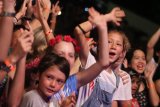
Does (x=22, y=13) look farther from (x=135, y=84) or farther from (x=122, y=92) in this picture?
(x=135, y=84)

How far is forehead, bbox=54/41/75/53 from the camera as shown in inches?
123

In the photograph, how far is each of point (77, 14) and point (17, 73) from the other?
4143 mm

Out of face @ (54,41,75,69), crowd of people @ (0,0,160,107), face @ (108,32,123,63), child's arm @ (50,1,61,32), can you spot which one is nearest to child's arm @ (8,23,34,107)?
crowd of people @ (0,0,160,107)

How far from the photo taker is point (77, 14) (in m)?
6.51

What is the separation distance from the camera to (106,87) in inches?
130

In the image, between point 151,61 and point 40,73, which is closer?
point 40,73

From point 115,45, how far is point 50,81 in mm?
995

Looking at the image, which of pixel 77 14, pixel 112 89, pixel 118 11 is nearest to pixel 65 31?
pixel 77 14

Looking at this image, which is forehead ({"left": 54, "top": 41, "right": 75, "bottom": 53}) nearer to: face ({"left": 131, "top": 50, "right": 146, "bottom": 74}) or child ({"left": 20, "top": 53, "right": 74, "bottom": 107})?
child ({"left": 20, "top": 53, "right": 74, "bottom": 107})

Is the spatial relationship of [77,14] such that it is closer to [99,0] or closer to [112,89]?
[99,0]

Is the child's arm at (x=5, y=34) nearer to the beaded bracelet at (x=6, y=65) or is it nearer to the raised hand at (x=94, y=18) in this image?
the beaded bracelet at (x=6, y=65)

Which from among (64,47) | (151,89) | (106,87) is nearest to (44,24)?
(64,47)

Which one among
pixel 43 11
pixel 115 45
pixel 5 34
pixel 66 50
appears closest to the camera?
pixel 5 34

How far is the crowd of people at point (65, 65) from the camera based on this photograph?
232cm
